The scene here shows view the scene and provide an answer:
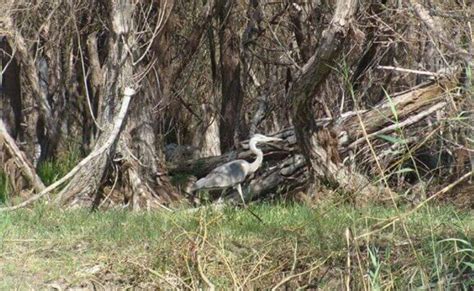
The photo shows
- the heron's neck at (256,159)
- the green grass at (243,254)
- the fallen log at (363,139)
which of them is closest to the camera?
the green grass at (243,254)

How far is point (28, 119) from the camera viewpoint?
16797 millimetres

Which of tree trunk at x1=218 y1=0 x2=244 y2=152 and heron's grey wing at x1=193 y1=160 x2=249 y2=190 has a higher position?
tree trunk at x1=218 y1=0 x2=244 y2=152

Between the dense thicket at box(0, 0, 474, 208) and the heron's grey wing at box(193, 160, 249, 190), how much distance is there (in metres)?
0.52

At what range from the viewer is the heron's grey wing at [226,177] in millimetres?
11086

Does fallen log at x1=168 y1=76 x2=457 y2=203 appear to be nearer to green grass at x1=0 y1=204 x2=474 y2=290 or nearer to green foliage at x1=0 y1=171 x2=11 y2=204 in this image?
green grass at x1=0 y1=204 x2=474 y2=290

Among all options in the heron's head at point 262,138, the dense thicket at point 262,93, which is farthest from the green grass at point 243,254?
the heron's head at point 262,138

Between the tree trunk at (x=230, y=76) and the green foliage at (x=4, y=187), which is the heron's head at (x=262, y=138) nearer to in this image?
the tree trunk at (x=230, y=76)

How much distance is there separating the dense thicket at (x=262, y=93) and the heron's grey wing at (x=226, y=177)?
521 millimetres

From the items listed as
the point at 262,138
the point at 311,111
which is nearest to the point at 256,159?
the point at 262,138

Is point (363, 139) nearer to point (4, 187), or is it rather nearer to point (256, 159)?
point (256, 159)

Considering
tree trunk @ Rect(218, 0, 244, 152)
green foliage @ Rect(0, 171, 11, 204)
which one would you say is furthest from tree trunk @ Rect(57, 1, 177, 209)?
tree trunk @ Rect(218, 0, 244, 152)

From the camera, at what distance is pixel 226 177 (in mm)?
11086

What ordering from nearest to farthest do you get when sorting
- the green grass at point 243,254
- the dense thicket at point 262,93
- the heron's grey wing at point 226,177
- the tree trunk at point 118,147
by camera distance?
the green grass at point 243,254, the dense thicket at point 262,93, the tree trunk at point 118,147, the heron's grey wing at point 226,177

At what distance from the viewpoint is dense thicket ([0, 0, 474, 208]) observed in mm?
9469
